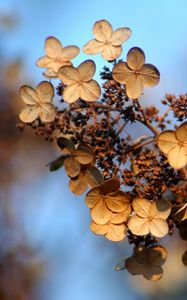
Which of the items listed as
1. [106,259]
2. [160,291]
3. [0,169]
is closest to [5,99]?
[0,169]

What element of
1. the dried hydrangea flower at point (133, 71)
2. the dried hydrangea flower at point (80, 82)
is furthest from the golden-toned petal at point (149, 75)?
the dried hydrangea flower at point (80, 82)

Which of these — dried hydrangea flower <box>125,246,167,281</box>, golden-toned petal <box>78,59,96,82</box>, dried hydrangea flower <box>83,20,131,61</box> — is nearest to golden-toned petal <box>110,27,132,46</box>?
dried hydrangea flower <box>83,20,131,61</box>

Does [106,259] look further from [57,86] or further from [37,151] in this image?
[57,86]

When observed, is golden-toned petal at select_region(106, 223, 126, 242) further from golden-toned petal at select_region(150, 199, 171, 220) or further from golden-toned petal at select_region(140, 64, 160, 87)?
golden-toned petal at select_region(140, 64, 160, 87)

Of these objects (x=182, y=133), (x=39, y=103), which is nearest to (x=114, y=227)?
(x=182, y=133)

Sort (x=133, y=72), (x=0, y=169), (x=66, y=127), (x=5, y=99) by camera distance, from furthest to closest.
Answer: (x=0, y=169) < (x=5, y=99) < (x=66, y=127) < (x=133, y=72)

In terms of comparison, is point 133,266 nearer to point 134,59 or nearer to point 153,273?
point 153,273
